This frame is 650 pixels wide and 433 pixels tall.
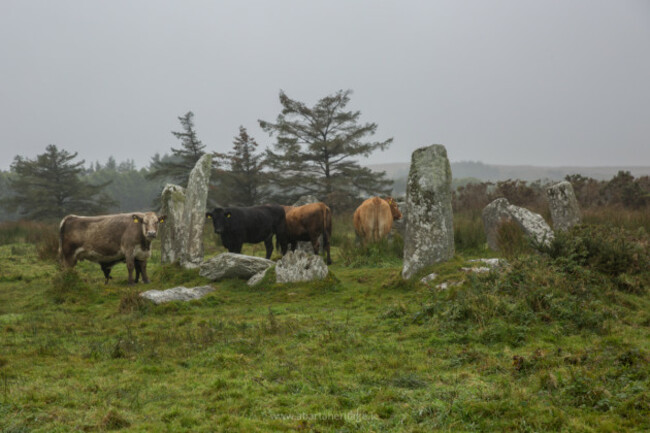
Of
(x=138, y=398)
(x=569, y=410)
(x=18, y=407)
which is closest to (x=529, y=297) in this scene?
(x=569, y=410)

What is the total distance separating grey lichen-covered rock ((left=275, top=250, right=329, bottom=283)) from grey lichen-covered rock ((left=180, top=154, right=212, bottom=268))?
129 inches

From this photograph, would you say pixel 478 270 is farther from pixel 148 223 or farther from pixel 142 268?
pixel 142 268

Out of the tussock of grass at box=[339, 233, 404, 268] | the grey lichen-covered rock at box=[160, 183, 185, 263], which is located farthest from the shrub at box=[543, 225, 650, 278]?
the grey lichen-covered rock at box=[160, 183, 185, 263]

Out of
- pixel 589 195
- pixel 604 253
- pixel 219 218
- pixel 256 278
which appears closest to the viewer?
pixel 604 253

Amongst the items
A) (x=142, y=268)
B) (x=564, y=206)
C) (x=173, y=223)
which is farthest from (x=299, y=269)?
(x=564, y=206)


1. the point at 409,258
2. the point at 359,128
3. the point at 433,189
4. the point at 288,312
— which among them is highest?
the point at 359,128

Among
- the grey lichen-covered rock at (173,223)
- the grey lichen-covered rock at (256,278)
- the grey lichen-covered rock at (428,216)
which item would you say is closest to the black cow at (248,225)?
the grey lichen-covered rock at (173,223)

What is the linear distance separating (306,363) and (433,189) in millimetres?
5864

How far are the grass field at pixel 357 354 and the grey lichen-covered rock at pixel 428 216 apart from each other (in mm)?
409

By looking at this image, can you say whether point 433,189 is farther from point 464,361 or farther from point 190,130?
point 190,130

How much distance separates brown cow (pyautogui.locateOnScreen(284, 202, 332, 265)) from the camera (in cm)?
1467

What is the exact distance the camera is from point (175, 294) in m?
9.86

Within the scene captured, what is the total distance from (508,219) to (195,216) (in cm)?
941

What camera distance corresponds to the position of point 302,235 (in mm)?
15078
